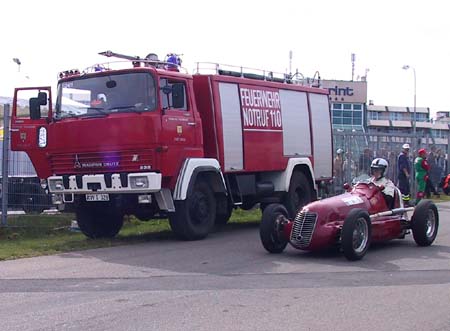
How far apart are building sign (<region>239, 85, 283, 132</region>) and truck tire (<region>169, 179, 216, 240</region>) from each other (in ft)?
6.34

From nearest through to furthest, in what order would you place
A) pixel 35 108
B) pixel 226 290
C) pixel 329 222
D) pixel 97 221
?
pixel 226 290, pixel 329 222, pixel 35 108, pixel 97 221

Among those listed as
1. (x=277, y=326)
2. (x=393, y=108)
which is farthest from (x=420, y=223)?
(x=393, y=108)

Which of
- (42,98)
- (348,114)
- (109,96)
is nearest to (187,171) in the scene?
(109,96)

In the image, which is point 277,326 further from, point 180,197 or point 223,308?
point 180,197

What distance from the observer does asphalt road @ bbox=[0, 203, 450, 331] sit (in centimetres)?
684

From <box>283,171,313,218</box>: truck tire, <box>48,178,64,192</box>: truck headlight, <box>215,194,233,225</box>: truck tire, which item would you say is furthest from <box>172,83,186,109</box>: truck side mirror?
<box>283,171,313,218</box>: truck tire

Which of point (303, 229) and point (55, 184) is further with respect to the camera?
point (55, 184)

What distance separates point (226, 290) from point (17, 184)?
761 cm

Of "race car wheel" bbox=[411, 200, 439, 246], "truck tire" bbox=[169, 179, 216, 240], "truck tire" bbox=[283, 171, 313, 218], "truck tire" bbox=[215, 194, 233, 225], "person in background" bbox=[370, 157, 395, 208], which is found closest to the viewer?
"race car wheel" bbox=[411, 200, 439, 246]

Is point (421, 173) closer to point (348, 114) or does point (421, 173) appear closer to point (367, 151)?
point (367, 151)

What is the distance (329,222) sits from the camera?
10.6 m

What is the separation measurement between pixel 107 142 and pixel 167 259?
8.42 ft

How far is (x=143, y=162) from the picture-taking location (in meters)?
12.1

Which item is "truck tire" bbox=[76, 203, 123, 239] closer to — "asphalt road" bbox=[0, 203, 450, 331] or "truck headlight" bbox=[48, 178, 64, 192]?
"truck headlight" bbox=[48, 178, 64, 192]
